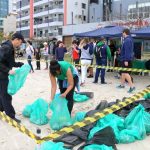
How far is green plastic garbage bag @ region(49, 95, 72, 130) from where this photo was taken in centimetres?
550

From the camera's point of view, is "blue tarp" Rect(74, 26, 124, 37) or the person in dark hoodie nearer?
the person in dark hoodie

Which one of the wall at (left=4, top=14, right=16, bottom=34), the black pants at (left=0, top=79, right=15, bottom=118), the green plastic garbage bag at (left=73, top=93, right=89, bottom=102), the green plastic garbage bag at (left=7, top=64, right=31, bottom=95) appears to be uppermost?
the wall at (left=4, top=14, right=16, bottom=34)

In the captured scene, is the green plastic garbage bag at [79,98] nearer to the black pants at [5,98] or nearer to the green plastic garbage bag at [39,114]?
the green plastic garbage bag at [39,114]

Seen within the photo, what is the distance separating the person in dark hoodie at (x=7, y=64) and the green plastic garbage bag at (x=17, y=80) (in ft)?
0.40

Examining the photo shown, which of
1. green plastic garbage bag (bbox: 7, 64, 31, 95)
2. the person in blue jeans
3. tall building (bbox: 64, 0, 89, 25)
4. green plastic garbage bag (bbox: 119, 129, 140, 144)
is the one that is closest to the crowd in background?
the person in blue jeans

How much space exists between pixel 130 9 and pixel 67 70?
46.7 m

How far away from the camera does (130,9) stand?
50.3 metres

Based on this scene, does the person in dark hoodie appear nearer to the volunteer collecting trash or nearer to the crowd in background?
the volunteer collecting trash

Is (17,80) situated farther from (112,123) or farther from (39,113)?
(112,123)

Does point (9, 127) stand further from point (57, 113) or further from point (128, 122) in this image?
point (128, 122)

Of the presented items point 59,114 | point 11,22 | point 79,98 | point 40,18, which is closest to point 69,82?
point 59,114

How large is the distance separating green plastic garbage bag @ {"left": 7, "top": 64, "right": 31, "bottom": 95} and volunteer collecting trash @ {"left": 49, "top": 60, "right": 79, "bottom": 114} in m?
0.70

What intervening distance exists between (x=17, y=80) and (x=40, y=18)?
64124 mm

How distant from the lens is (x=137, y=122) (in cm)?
528
